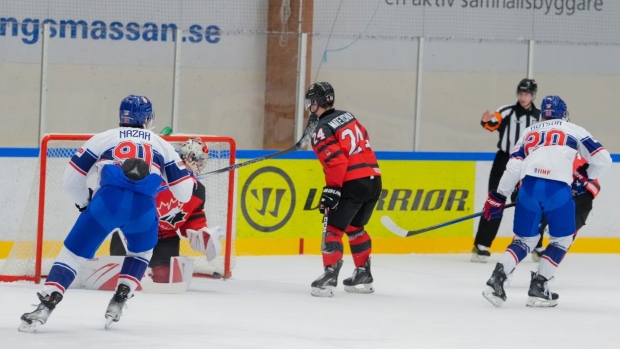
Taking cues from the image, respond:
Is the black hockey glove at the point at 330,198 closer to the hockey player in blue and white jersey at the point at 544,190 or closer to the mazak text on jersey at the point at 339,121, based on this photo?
the mazak text on jersey at the point at 339,121

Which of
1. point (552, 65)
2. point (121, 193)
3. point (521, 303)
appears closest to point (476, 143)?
point (552, 65)

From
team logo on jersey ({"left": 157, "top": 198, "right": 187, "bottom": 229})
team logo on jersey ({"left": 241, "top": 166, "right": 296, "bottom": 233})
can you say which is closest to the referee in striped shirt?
team logo on jersey ({"left": 241, "top": 166, "right": 296, "bottom": 233})

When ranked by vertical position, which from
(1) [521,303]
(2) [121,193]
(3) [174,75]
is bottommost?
(1) [521,303]

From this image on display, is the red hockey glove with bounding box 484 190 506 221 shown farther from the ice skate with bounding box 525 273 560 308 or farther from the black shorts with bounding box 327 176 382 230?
the black shorts with bounding box 327 176 382 230

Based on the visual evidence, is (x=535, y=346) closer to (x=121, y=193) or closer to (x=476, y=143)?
(x=121, y=193)

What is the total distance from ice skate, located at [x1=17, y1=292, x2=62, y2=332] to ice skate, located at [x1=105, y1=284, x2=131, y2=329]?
0.85ft

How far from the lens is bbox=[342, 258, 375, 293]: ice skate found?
7402 millimetres

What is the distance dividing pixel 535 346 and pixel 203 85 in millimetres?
6142

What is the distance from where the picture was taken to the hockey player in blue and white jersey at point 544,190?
22.6 ft

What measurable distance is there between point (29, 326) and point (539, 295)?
9.16 feet

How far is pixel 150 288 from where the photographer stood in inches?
277

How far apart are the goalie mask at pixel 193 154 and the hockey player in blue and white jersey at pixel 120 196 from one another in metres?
1.31

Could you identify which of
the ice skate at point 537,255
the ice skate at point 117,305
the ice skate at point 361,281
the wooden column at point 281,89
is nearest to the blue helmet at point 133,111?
the ice skate at point 117,305

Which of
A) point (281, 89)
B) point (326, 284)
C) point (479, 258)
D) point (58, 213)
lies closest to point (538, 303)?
point (326, 284)
